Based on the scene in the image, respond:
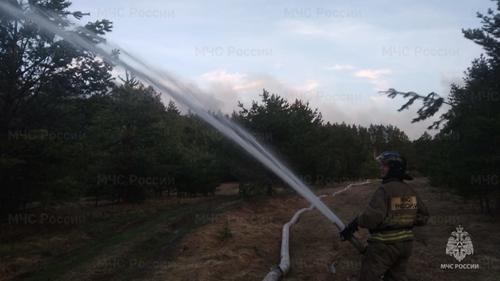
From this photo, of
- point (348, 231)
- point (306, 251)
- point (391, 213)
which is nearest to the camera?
point (391, 213)

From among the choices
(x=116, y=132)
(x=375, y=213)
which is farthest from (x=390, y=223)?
(x=116, y=132)

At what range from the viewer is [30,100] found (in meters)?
24.6

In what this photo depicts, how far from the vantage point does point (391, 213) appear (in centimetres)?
666

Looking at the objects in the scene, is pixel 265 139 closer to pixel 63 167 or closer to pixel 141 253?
pixel 63 167

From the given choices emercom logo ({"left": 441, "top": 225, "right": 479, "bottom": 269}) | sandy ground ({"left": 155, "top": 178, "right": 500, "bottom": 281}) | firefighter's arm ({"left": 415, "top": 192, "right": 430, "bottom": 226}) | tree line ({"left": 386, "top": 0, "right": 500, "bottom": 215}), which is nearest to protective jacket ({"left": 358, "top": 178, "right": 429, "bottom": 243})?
firefighter's arm ({"left": 415, "top": 192, "right": 430, "bottom": 226})

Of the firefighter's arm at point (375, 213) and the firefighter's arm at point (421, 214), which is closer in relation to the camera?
the firefighter's arm at point (375, 213)

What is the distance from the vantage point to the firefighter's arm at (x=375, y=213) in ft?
21.5

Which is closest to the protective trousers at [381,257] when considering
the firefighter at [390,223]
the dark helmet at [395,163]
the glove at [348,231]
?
the firefighter at [390,223]

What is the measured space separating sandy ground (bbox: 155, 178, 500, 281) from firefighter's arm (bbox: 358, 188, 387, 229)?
Result: 150 inches

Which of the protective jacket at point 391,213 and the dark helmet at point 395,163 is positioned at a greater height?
the dark helmet at point 395,163

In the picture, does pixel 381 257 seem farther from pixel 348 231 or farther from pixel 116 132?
pixel 116 132

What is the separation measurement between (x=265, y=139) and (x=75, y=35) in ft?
38.9

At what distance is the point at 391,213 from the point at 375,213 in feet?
0.86

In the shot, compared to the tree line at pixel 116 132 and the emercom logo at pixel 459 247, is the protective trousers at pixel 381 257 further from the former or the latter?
the tree line at pixel 116 132
